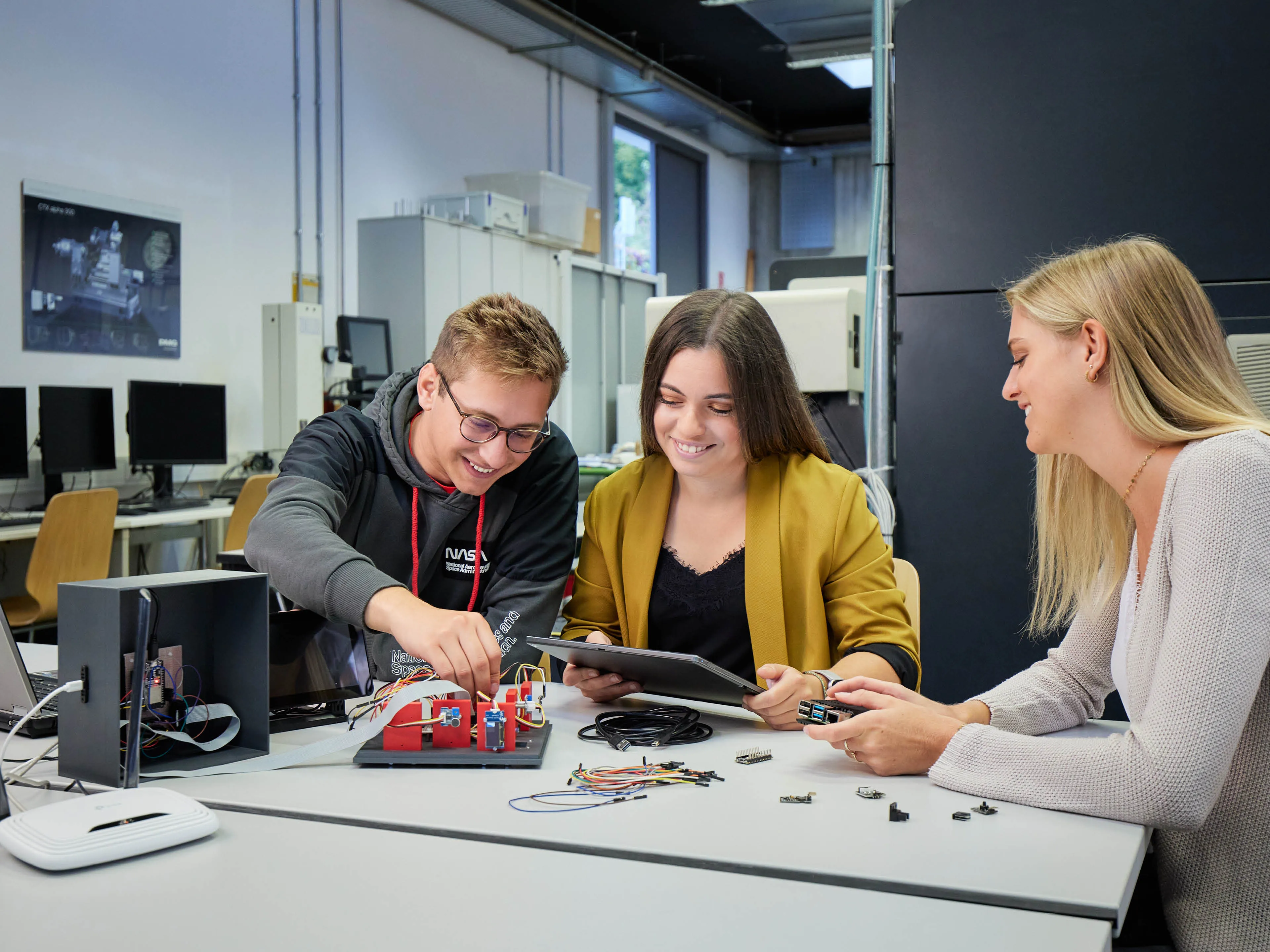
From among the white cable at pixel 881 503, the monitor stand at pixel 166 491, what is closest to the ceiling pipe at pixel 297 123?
the monitor stand at pixel 166 491

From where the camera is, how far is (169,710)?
4.26 ft

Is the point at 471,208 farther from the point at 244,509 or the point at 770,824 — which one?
the point at 770,824

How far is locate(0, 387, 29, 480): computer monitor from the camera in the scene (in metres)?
4.41

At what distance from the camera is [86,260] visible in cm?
496

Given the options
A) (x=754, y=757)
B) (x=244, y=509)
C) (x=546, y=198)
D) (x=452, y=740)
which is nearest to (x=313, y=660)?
(x=452, y=740)

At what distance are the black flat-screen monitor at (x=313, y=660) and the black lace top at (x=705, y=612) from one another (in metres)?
0.52

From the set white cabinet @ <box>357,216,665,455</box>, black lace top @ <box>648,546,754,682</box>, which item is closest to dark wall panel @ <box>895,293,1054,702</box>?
black lace top @ <box>648,546,754,682</box>

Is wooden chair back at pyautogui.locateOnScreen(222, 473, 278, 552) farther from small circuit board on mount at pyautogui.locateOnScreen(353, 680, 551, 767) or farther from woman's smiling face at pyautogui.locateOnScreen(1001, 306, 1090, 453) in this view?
woman's smiling face at pyautogui.locateOnScreen(1001, 306, 1090, 453)

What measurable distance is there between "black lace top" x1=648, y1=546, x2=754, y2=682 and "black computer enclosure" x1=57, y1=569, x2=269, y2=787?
0.71 m

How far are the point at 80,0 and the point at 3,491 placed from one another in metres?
2.26

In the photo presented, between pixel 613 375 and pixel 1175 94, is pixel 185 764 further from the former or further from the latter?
pixel 613 375

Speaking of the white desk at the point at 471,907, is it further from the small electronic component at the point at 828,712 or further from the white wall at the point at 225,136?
the white wall at the point at 225,136

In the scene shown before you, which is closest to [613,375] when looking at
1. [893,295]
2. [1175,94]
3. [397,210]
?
[397,210]

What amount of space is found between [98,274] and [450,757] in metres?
4.61
